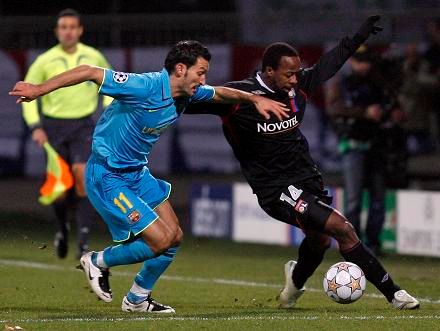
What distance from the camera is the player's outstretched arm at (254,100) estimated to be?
9618 mm

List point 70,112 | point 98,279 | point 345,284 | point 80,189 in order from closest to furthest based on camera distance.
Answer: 1. point 345,284
2. point 98,279
3. point 80,189
4. point 70,112

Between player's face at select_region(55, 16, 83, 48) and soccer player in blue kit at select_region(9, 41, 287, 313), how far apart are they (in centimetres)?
446

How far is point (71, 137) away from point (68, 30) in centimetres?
111

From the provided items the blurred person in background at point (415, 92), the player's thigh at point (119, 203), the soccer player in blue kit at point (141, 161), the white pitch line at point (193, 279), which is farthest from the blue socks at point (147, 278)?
the blurred person in background at point (415, 92)

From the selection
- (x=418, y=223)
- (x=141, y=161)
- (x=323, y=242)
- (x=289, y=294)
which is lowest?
(x=418, y=223)

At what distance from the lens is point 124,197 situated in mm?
9625

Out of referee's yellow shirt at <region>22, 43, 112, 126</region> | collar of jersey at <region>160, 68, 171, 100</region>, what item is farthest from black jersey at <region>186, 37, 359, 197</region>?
referee's yellow shirt at <region>22, 43, 112, 126</region>

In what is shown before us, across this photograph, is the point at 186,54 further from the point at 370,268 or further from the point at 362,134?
the point at 362,134

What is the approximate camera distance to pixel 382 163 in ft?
49.2

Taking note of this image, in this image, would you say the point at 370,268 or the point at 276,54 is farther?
the point at 276,54

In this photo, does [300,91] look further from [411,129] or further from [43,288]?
[411,129]

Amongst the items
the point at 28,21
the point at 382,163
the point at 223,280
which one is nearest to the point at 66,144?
the point at 223,280

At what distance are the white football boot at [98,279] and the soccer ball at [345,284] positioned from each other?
5.21ft

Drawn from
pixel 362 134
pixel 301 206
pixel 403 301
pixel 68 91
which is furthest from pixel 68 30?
pixel 403 301
